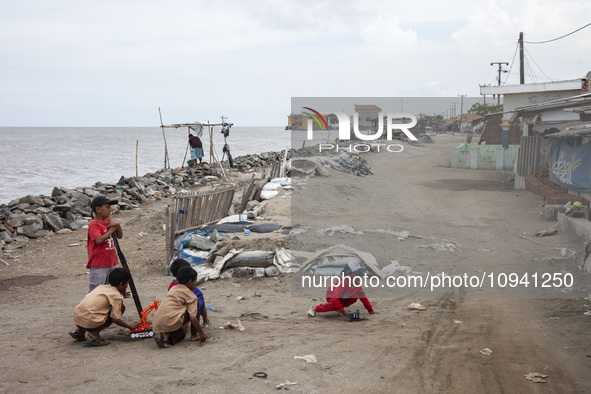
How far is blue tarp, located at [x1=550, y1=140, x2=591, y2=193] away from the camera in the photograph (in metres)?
11.3

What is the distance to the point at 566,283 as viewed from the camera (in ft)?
24.0

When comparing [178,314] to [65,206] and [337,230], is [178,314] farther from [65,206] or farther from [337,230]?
[65,206]

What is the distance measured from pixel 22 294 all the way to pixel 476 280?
6.79 meters

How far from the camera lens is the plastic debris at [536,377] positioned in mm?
4188

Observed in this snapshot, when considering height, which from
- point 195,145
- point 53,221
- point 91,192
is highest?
point 195,145

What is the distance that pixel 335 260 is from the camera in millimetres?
8242

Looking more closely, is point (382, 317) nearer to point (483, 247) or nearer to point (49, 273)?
point (483, 247)

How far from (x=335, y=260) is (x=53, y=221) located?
8.07m

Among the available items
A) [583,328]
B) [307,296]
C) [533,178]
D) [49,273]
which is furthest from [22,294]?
[533,178]

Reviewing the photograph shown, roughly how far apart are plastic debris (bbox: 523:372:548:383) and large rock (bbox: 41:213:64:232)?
1151 cm

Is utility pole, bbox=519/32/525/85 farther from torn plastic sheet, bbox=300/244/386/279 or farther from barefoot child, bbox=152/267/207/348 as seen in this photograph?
barefoot child, bbox=152/267/207/348

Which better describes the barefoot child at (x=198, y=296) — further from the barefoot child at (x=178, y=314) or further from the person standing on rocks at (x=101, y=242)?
the person standing on rocks at (x=101, y=242)

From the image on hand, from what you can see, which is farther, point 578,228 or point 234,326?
point 578,228

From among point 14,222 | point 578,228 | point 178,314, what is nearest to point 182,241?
point 178,314
